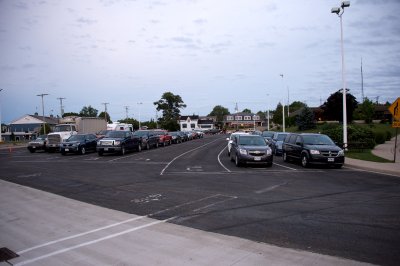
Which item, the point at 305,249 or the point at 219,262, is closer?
the point at 219,262

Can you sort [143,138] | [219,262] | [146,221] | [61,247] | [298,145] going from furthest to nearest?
[143,138], [298,145], [146,221], [61,247], [219,262]

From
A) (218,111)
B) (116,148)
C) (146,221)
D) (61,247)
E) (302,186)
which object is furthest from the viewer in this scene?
(218,111)

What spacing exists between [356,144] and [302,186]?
1491cm

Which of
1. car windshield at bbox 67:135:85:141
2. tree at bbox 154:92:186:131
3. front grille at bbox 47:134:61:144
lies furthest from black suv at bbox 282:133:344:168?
tree at bbox 154:92:186:131

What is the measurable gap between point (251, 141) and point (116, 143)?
12017 mm

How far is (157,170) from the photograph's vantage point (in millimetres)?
16984

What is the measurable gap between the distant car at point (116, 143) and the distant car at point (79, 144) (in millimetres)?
2260

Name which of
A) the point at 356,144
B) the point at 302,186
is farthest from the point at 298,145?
the point at 356,144

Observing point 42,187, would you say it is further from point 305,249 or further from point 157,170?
point 305,249

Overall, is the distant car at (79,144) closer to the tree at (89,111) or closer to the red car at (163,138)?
the red car at (163,138)

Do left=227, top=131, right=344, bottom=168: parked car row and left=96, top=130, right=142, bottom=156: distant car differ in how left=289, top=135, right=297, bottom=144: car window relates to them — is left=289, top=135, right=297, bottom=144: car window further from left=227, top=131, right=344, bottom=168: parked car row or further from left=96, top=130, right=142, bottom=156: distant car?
left=96, top=130, right=142, bottom=156: distant car

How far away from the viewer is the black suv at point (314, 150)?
657 inches

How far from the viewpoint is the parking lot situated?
6219 millimetres

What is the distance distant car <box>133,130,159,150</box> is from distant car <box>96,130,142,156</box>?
2.29 metres
